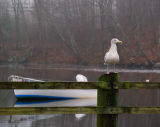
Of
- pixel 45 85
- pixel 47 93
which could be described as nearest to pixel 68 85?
pixel 45 85

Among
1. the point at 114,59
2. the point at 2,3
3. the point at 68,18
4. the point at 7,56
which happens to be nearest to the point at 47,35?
the point at 68,18

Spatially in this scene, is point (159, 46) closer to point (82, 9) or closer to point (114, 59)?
point (82, 9)

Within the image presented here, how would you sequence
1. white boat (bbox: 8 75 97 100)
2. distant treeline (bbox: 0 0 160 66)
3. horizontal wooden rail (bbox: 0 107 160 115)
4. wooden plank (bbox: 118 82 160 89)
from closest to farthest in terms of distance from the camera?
1. horizontal wooden rail (bbox: 0 107 160 115)
2. wooden plank (bbox: 118 82 160 89)
3. white boat (bbox: 8 75 97 100)
4. distant treeline (bbox: 0 0 160 66)

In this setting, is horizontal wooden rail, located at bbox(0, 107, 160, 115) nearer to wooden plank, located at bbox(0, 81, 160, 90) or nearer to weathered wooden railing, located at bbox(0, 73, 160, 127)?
weathered wooden railing, located at bbox(0, 73, 160, 127)

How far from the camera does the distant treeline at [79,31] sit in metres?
41.6

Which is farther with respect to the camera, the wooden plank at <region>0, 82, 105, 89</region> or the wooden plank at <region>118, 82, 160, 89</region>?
the wooden plank at <region>118, 82, 160, 89</region>

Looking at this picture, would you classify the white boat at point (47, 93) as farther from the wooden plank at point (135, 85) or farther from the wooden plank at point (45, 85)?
the wooden plank at point (45, 85)

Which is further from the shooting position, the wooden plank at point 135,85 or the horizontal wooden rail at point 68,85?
the wooden plank at point 135,85

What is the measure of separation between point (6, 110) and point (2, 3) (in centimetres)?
5589

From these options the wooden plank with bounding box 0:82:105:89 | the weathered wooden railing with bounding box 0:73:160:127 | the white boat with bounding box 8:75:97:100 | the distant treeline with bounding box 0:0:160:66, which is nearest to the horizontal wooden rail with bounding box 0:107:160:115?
the weathered wooden railing with bounding box 0:73:160:127

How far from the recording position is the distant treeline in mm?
41600

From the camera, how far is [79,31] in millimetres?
48344

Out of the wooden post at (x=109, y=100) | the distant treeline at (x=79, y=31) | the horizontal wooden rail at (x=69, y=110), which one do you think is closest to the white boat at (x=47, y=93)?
the wooden post at (x=109, y=100)

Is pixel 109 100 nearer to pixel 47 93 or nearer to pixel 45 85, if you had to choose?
pixel 45 85
